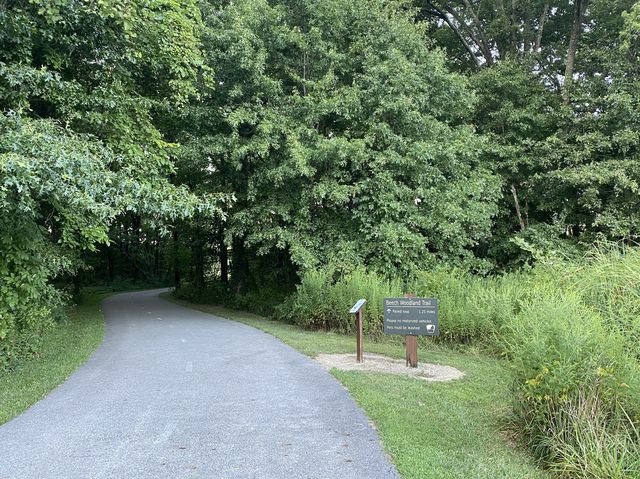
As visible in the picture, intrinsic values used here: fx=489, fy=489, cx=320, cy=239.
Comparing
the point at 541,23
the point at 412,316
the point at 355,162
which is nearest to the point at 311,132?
the point at 355,162

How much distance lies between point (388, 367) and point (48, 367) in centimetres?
596

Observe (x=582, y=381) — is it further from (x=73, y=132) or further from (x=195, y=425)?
(x=73, y=132)

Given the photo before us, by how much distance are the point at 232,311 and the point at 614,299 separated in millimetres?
15262

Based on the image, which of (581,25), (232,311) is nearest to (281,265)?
(232,311)

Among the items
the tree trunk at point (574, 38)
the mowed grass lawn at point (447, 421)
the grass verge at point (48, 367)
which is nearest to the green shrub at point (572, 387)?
the mowed grass lawn at point (447, 421)

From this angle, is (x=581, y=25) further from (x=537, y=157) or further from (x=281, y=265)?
(x=281, y=265)

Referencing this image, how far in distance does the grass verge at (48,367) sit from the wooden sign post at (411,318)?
5386 millimetres

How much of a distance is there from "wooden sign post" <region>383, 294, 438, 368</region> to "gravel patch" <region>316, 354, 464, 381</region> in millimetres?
290

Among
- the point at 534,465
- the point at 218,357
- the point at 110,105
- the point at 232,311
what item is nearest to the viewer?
the point at 534,465

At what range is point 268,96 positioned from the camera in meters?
15.9

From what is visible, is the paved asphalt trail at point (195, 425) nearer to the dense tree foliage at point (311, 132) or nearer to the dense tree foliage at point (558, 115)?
the dense tree foliage at point (311, 132)

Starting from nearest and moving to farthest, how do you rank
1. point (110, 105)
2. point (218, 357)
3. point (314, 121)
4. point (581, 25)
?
point (218, 357)
point (110, 105)
point (314, 121)
point (581, 25)

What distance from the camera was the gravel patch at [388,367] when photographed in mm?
7852

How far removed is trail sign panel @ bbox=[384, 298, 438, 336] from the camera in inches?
322
